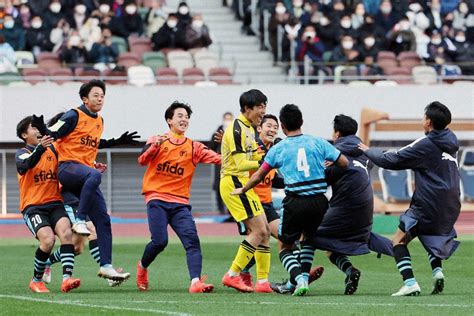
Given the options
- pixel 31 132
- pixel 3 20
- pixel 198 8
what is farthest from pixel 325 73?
pixel 31 132

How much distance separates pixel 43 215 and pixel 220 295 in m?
2.24

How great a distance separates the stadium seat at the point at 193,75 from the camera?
33.2 metres

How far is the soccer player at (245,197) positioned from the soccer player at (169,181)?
16.1 inches

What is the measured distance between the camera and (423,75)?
34.4m

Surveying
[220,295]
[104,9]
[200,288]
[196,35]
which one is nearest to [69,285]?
[200,288]

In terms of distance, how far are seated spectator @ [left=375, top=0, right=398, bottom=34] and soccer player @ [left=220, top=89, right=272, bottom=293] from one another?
21348 mm

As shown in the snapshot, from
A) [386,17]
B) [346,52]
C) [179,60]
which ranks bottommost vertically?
[179,60]

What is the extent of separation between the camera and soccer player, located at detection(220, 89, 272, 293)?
14.9 meters

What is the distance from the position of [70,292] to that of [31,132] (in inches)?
73.9

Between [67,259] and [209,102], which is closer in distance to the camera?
[67,259]

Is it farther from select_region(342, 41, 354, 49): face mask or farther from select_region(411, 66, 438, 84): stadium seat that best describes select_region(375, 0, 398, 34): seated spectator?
select_region(411, 66, 438, 84): stadium seat

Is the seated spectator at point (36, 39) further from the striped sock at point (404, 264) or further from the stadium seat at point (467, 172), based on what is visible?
the striped sock at point (404, 264)

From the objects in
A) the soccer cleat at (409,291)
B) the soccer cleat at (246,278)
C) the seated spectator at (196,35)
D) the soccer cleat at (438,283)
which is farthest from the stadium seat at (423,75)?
the soccer cleat at (409,291)

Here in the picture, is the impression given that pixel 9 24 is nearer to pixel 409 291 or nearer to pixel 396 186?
pixel 396 186
